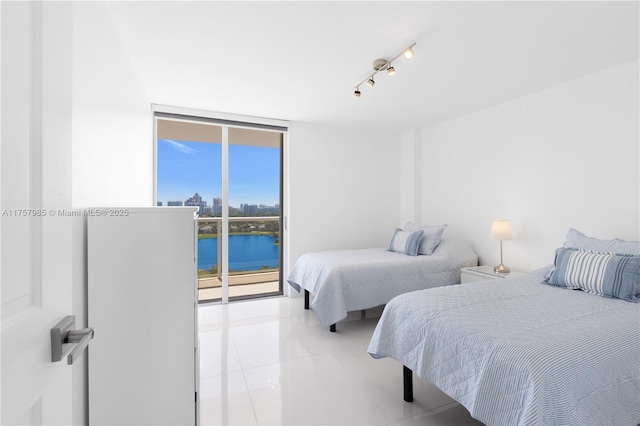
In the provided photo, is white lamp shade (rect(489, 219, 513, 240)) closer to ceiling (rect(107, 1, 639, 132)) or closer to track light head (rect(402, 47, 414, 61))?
ceiling (rect(107, 1, 639, 132))

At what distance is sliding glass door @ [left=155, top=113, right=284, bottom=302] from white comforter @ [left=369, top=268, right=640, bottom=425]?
2.98 metres

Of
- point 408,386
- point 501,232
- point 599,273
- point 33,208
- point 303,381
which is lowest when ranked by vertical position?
point 303,381

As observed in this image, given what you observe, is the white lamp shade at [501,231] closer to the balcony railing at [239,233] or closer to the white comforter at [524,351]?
the white comforter at [524,351]

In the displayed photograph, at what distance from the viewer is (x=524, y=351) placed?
4.58ft

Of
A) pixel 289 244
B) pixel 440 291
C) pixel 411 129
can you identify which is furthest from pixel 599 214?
pixel 289 244

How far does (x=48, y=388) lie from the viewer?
2.18 ft

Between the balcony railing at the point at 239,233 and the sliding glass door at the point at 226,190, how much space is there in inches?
0.6

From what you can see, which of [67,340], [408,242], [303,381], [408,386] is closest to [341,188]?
[408,242]

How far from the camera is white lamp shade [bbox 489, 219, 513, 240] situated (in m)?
3.42

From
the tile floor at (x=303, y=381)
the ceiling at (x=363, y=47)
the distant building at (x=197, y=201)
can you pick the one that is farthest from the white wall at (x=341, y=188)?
the tile floor at (x=303, y=381)

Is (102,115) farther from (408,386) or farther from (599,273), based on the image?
(599,273)

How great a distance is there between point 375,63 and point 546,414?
102 inches

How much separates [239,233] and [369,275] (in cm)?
229

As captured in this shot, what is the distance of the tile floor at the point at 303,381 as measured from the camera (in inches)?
77.0
